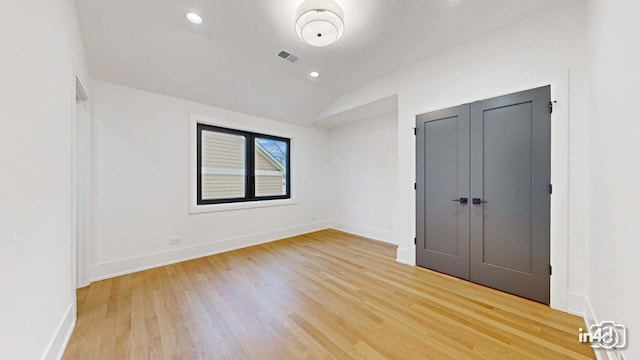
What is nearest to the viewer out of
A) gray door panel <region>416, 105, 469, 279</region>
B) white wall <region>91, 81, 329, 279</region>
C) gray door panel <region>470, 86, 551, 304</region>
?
gray door panel <region>470, 86, 551, 304</region>

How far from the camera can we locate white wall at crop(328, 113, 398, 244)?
4340 mm

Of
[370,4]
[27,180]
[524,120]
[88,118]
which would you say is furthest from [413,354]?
[88,118]

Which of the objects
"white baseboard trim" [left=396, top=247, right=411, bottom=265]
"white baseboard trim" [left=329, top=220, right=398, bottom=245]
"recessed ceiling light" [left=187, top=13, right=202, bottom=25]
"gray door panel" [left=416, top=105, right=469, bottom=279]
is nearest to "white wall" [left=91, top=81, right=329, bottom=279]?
"recessed ceiling light" [left=187, top=13, right=202, bottom=25]

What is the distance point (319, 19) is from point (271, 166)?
316cm

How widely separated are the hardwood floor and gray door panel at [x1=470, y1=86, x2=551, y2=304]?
0.83ft

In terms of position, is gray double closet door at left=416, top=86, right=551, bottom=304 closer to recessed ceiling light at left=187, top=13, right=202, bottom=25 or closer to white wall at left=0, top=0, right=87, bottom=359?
recessed ceiling light at left=187, top=13, right=202, bottom=25

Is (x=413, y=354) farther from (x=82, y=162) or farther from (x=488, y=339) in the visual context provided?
(x=82, y=162)

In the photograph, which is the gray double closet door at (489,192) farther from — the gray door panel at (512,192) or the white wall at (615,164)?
the white wall at (615,164)

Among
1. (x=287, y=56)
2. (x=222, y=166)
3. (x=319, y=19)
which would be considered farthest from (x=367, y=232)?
(x=319, y=19)

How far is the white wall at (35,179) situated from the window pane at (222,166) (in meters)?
1.98

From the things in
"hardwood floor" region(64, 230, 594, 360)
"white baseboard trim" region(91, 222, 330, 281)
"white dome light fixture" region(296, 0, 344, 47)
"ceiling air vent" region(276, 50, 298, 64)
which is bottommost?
"hardwood floor" region(64, 230, 594, 360)

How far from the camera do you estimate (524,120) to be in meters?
2.26

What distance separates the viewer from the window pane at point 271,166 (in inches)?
177

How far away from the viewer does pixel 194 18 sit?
232 cm
